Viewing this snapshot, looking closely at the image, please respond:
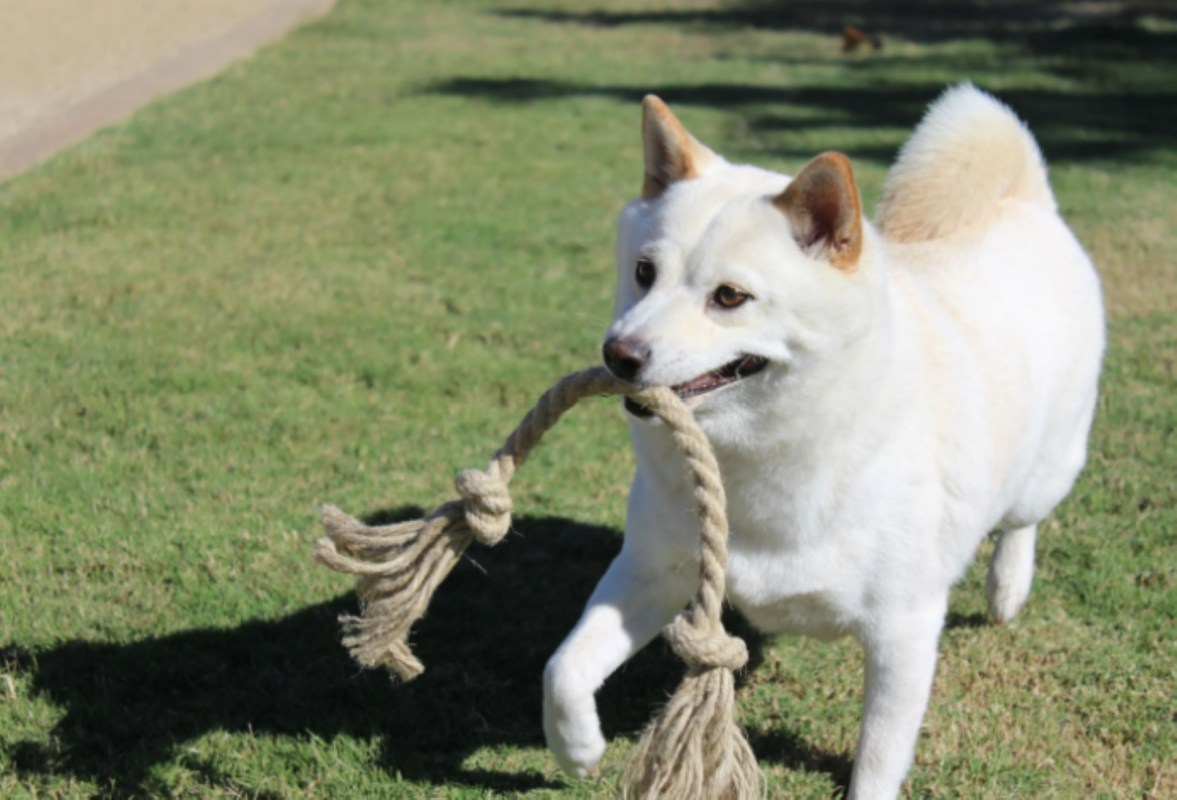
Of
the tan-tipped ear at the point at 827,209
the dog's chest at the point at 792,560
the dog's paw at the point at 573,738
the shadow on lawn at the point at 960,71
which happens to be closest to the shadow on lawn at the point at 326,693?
the dog's paw at the point at 573,738

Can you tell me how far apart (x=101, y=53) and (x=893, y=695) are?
11.3 m

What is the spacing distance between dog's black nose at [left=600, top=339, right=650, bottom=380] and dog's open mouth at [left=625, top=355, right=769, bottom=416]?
73 millimetres

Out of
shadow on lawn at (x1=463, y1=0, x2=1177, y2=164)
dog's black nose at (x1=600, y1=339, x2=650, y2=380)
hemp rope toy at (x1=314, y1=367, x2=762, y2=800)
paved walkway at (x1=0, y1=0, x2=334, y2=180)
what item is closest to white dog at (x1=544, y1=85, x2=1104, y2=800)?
dog's black nose at (x1=600, y1=339, x2=650, y2=380)

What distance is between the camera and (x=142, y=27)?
13.6 m

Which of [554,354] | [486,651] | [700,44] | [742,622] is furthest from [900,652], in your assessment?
[700,44]

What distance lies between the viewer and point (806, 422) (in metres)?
2.66

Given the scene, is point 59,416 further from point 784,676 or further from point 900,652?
point 900,652

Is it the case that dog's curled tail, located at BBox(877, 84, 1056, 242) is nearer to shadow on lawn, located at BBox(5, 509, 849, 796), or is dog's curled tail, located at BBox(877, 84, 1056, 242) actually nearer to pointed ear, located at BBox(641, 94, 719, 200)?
pointed ear, located at BBox(641, 94, 719, 200)

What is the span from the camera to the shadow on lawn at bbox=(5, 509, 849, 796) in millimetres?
3105

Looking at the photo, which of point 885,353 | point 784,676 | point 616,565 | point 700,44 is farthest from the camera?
point 700,44

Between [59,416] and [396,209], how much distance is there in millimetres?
3261

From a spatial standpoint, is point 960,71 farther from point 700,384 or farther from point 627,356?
point 627,356

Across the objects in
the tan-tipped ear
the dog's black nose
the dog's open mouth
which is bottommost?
the dog's open mouth

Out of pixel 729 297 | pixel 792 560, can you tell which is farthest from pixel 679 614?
pixel 729 297
